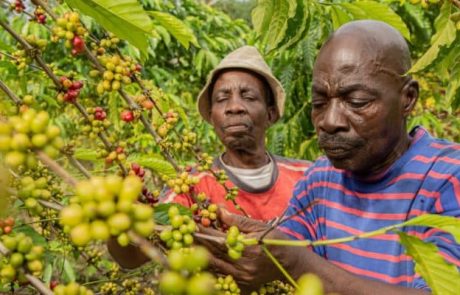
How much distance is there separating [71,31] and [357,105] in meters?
0.81

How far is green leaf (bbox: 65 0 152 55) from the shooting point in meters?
1.02

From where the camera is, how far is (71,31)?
1074 mm

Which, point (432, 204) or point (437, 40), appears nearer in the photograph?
point (437, 40)

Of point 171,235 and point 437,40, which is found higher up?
point 437,40

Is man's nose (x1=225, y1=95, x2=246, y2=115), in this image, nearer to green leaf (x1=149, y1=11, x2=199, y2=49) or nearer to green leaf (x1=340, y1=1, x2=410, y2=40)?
green leaf (x1=149, y1=11, x2=199, y2=49)

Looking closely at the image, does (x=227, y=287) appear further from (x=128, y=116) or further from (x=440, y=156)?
(x=440, y=156)

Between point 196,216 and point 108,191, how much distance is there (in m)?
0.66

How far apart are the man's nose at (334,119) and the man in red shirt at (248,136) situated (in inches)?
38.8

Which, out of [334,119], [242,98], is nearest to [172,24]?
[334,119]

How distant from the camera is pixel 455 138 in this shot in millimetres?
5477

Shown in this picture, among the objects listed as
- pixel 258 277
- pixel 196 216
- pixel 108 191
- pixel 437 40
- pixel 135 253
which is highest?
pixel 437 40

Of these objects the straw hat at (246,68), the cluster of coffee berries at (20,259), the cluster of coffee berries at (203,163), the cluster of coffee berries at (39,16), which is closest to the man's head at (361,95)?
the cluster of coffee berries at (203,163)

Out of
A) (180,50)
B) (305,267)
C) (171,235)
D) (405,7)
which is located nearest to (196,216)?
(305,267)

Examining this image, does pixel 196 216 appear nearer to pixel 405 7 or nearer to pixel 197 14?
pixel 405 7
